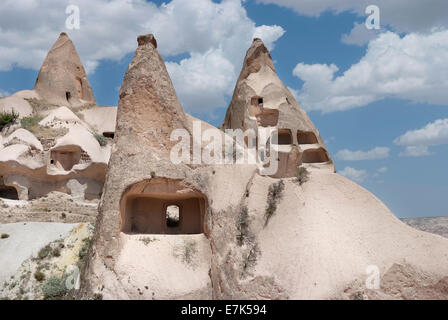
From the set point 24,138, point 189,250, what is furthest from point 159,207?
point 24,138

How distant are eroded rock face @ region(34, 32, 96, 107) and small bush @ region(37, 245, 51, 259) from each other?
81.7ft

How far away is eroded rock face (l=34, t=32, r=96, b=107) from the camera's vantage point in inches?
1626

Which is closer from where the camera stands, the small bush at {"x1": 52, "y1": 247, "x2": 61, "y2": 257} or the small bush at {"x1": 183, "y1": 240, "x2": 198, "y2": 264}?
the small bush at {"x1": 183, "y1": 240, "x2": 198, "y2": 264}

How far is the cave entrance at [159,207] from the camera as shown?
15484 mm

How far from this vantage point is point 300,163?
107 feet

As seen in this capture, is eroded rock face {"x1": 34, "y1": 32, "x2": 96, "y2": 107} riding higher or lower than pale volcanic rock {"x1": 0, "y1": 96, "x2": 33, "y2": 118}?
higher

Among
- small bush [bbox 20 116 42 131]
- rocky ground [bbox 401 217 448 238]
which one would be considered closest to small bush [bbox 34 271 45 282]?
small bush [bbox 20 116 42 131]

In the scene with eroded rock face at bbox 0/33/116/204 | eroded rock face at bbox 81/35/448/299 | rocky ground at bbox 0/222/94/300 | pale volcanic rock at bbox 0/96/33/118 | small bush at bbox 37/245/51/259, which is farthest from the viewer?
pale volcanic rock at bbox 0/96/33/118

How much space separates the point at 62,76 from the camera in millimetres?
42000

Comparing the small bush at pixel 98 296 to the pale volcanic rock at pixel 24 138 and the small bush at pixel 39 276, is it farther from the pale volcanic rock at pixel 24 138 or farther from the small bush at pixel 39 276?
the pale volcanic rock at pixel 24 138

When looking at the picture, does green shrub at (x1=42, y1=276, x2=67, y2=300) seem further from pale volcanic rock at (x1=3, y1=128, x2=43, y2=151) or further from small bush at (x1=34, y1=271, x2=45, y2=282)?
pale volcanic rock at (x1=3, y1=128, x2=43, y2=151)

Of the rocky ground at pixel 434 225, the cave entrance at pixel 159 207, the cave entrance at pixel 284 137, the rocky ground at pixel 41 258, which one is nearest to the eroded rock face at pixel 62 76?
the cave entrance at pixel 284 137
